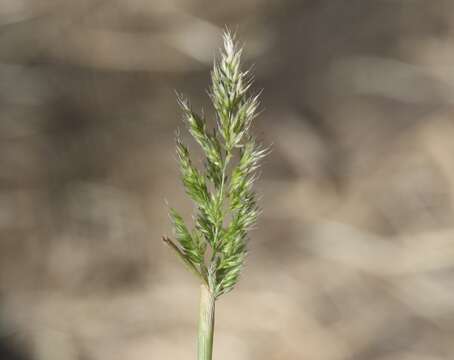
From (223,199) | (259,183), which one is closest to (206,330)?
(223,199)

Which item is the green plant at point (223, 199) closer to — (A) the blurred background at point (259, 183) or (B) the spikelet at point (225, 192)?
(B) the spikelet at point (225, 192)

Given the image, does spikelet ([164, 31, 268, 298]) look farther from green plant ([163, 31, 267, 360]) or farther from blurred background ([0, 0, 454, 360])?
blurred background ([0, 0, 454, 360])

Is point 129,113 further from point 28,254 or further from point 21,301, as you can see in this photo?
point 21,301

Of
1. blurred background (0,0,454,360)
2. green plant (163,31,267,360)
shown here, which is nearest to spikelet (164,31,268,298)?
green plant (163,31,267,360)

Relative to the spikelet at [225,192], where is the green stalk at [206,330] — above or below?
below

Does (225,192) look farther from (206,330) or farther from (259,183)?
(259,183)

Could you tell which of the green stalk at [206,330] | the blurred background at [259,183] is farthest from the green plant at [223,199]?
the blurred background at [259,183]

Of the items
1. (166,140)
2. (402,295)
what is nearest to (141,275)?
(166,140)
